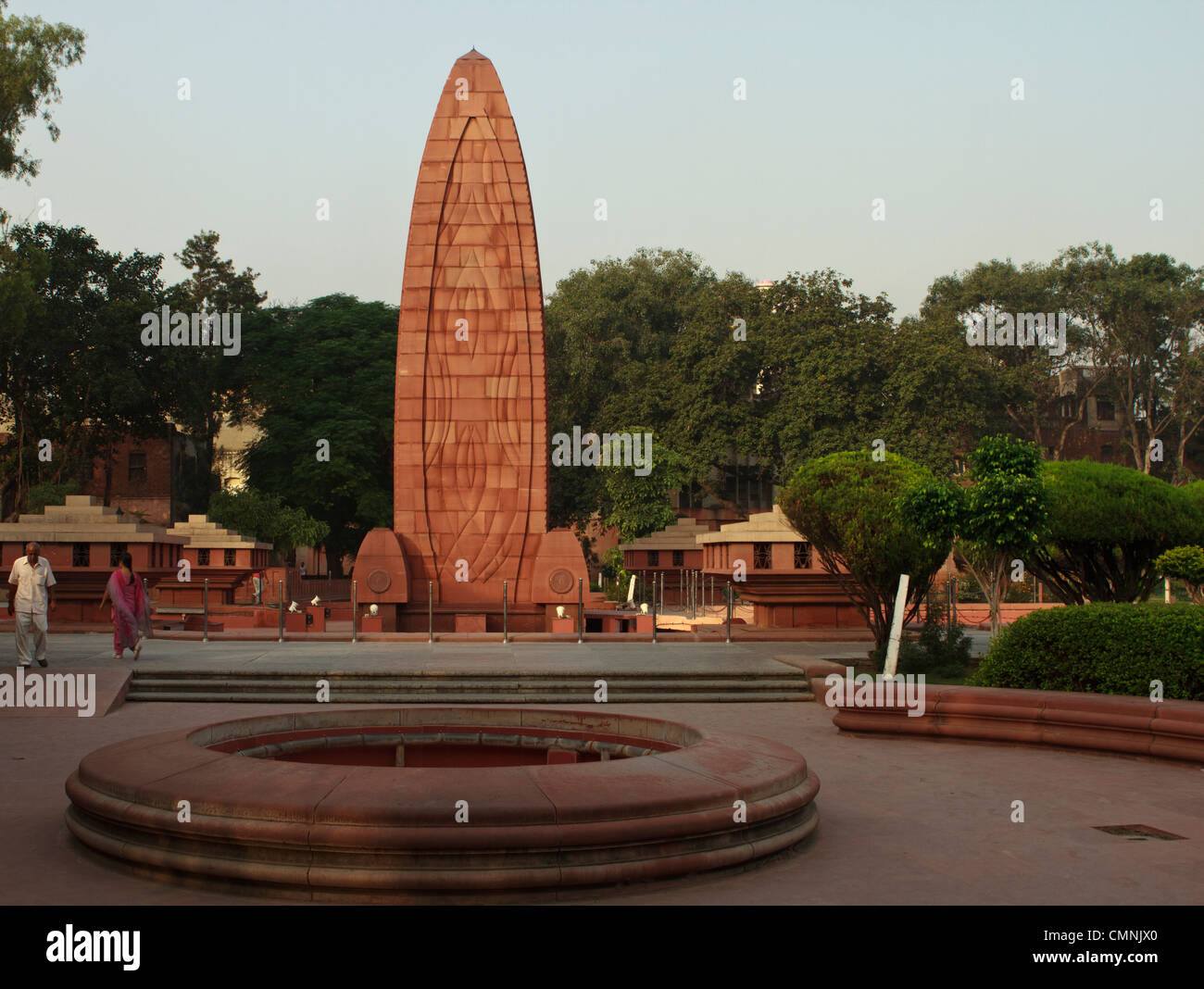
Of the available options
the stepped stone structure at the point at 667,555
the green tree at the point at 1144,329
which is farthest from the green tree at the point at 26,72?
the green tree at the point at 1144,329

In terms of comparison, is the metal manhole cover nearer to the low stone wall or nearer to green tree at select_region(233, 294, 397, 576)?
the low stone wall

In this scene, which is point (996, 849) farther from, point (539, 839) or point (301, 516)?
point (301, 516)

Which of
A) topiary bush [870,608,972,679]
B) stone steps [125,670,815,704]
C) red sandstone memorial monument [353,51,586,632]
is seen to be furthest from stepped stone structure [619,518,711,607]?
stone steps [125,670,815,704]

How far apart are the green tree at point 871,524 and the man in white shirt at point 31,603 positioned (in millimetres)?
9814

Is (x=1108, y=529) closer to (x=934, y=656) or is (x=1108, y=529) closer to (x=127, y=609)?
(x=934, y=656)

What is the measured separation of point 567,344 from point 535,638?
30183mm

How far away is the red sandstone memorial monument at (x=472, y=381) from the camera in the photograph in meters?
22.9

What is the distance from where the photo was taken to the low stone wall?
30.5 feet

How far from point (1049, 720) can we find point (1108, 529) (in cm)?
538

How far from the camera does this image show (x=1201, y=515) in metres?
15.1

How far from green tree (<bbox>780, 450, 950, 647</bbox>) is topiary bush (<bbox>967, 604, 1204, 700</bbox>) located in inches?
109

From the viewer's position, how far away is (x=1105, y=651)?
10.4 m

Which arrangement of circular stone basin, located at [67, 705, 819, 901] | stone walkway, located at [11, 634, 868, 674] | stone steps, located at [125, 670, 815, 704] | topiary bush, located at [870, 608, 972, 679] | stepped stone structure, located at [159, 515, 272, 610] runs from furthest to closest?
1. stepped stone structure, located at [159, 515, 272, 610]
2. stone walkway, located at [11, 634, 868, 674]
3. topiary bush, located at [870, 608, 972, 679]
4. stone steps, located at [125, 670, 815, 704]
5. circular stone basin, located at [67, 705, 819, 901]

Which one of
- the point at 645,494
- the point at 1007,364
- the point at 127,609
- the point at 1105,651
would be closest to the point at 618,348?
the point at 645,494
